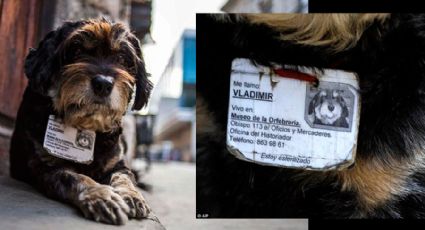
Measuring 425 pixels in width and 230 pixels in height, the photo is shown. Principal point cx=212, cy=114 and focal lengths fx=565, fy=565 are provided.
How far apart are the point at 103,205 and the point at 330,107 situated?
114cm

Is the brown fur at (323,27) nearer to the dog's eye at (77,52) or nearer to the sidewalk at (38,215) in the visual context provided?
the dog's eye at (77,52)

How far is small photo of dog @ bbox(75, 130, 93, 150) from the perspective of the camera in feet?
7.54

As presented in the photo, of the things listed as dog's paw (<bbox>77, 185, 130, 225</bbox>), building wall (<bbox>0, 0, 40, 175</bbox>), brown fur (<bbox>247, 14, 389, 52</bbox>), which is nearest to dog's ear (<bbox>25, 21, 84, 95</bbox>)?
building wall (<bbox>0, 0, 40, 175</bbox>)

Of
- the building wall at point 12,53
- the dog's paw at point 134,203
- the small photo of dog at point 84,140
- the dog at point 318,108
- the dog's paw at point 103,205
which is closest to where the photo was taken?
the dog's paw at point 103,205

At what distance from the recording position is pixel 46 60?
7.34 ft

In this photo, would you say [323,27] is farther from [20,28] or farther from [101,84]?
[20,28]

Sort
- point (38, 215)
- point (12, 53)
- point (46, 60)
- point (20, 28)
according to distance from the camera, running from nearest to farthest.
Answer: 1. point (38, 215)
2. point (46, 60)
3. point (12, 53)
4. point (20, 28)

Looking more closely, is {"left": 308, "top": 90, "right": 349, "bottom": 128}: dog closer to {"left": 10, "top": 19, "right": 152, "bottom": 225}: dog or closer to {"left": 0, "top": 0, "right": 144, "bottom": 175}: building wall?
{"left": 10, "top": 19, "right": 152, "bottom": 225}: dog

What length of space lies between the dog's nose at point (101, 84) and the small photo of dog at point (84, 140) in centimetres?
25

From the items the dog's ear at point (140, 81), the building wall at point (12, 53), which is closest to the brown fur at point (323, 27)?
the dog's ear at point (140, 81)

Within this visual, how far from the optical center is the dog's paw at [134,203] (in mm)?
2180

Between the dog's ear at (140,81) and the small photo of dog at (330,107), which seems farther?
the small photo of dog at (330,107)

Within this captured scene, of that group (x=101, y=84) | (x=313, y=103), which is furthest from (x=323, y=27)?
(x=101, y=84)

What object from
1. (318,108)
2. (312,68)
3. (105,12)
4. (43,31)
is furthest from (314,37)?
(43,31)
